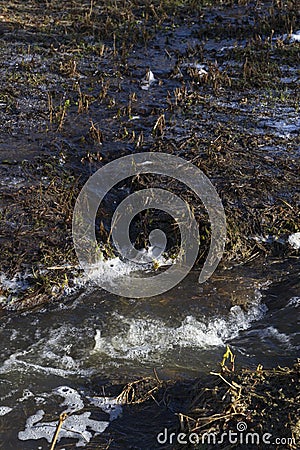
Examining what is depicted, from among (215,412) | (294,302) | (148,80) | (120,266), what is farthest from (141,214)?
(148,80)

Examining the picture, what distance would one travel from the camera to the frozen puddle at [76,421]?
469 centimetres

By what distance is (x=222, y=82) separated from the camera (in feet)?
34.1

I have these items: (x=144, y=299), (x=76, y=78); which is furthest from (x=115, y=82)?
(x=144, y=299)

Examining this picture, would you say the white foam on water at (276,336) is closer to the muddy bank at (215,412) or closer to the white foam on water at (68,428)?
the muddy bank at (215,412)

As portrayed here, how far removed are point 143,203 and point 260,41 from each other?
19.4 feet

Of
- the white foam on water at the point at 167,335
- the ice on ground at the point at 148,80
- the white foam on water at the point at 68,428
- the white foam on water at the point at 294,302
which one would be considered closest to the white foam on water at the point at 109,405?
the white foam on water at the point at 68,428

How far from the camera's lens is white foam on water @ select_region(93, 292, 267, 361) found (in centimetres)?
568

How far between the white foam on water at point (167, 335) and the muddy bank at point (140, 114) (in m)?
A: 0.91

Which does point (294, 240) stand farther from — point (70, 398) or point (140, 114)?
point (140, 114)

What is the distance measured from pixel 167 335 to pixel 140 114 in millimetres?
4505

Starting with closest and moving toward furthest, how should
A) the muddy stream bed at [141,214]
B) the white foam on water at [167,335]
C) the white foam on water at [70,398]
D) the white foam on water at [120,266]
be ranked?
the white foam on water at [70,398] → the muddy stream bed at [141,214] → the white foam on water at [167,335] → the white foam on water at [120,266]

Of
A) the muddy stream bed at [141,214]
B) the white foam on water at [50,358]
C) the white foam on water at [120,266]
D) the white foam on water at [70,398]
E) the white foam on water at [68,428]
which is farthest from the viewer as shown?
the white foam on water at [120,266]

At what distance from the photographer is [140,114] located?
30.8ft

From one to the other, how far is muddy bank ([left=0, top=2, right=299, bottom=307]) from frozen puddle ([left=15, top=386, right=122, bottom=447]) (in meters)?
1.50
